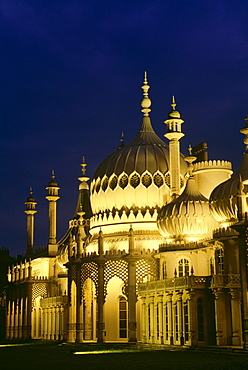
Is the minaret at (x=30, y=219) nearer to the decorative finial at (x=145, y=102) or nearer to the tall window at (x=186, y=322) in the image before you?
the decorative finial at (x=145, y=102)

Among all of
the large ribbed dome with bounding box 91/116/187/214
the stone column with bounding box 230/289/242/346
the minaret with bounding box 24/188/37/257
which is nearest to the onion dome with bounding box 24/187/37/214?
the minaret with bounding box 24/188/37/257

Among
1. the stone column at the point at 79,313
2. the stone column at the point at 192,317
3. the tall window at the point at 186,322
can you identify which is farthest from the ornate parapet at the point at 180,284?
the stone column at the point at 79,313

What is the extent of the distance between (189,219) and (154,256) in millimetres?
3866

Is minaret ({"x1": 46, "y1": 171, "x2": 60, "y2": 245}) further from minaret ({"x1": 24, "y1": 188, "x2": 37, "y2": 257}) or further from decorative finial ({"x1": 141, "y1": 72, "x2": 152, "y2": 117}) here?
decorative finial ({"x1": 141, "y1": 72, "x2": 152, "y2": 117})

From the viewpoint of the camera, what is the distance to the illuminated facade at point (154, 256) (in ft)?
102

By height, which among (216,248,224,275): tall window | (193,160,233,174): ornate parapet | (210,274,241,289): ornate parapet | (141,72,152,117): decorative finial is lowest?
(210,274,241,289): ornate parapet

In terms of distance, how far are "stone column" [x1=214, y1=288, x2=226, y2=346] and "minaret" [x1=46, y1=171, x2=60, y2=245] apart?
2680cm

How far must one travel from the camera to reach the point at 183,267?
120ft

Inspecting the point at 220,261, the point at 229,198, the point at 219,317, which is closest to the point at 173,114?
the point at 229,198

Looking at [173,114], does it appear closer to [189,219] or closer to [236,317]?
[189,219]

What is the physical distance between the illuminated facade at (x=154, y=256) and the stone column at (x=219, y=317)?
44 millimetres

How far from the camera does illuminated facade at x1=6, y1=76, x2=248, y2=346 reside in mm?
31203

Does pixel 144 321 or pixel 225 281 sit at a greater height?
pixel 225 281

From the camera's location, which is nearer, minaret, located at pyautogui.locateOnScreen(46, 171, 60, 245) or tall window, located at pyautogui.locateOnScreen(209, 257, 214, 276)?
tall window, located at pyautogui.locateOnScreen(209, 257, 214, 276)
